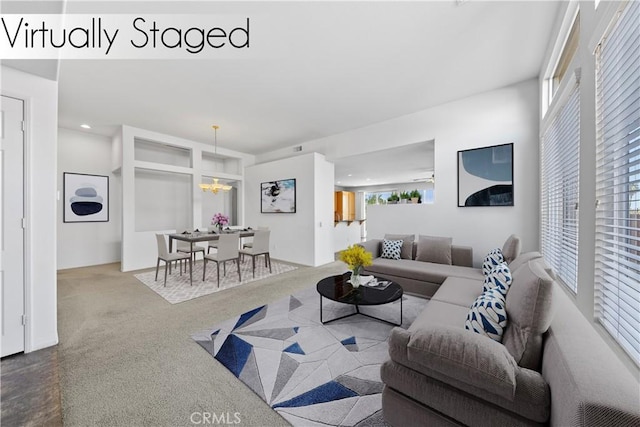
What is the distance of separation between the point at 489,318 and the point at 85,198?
7.25 metres

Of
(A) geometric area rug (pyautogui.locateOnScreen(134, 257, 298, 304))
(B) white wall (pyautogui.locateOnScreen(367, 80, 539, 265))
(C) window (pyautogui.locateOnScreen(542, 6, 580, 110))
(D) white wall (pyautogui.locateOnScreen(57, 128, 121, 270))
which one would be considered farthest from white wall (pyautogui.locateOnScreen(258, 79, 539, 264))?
(D) white wall (pyautogui.locateOnScreen(57, 128, 121, 270))

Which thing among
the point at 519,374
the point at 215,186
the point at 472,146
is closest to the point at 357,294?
the point at 519,374

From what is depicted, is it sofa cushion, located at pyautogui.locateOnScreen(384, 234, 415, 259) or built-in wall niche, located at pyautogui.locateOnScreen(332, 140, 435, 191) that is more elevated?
built-in wall niche, located at pyautogui.locateOnScreen(332, 140, 435, 191)

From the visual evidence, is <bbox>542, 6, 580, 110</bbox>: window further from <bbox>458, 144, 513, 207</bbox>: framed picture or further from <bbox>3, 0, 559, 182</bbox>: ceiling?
<bbox>458, 144, 513, 207</bbox>: framed picture

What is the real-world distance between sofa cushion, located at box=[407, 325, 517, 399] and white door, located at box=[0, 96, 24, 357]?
10.4 ft

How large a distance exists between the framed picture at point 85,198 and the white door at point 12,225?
13.0 ft

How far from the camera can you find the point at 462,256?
3539 mm

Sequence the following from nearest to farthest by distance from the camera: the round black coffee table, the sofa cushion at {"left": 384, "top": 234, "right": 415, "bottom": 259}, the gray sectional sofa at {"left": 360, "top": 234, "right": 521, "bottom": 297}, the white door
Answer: the white door, the round black coffee table, the gray sectional sofa at {"left": 360, "top": 234, "right": 521, "bottom": 297}, the sofa cushion at {"left": 384, "top": 234, "right": 415, "bottom": 259}

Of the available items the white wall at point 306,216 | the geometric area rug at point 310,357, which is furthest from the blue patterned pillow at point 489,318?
the white wall at point 306,216

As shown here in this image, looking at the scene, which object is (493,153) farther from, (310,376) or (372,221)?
(310,376)

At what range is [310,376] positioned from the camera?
178cm

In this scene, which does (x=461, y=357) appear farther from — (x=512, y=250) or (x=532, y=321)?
(x=512, y=250)

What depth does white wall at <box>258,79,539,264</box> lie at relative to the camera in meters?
3.27

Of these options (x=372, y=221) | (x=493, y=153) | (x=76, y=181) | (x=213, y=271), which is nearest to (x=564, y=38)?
(x=493, y=153)
